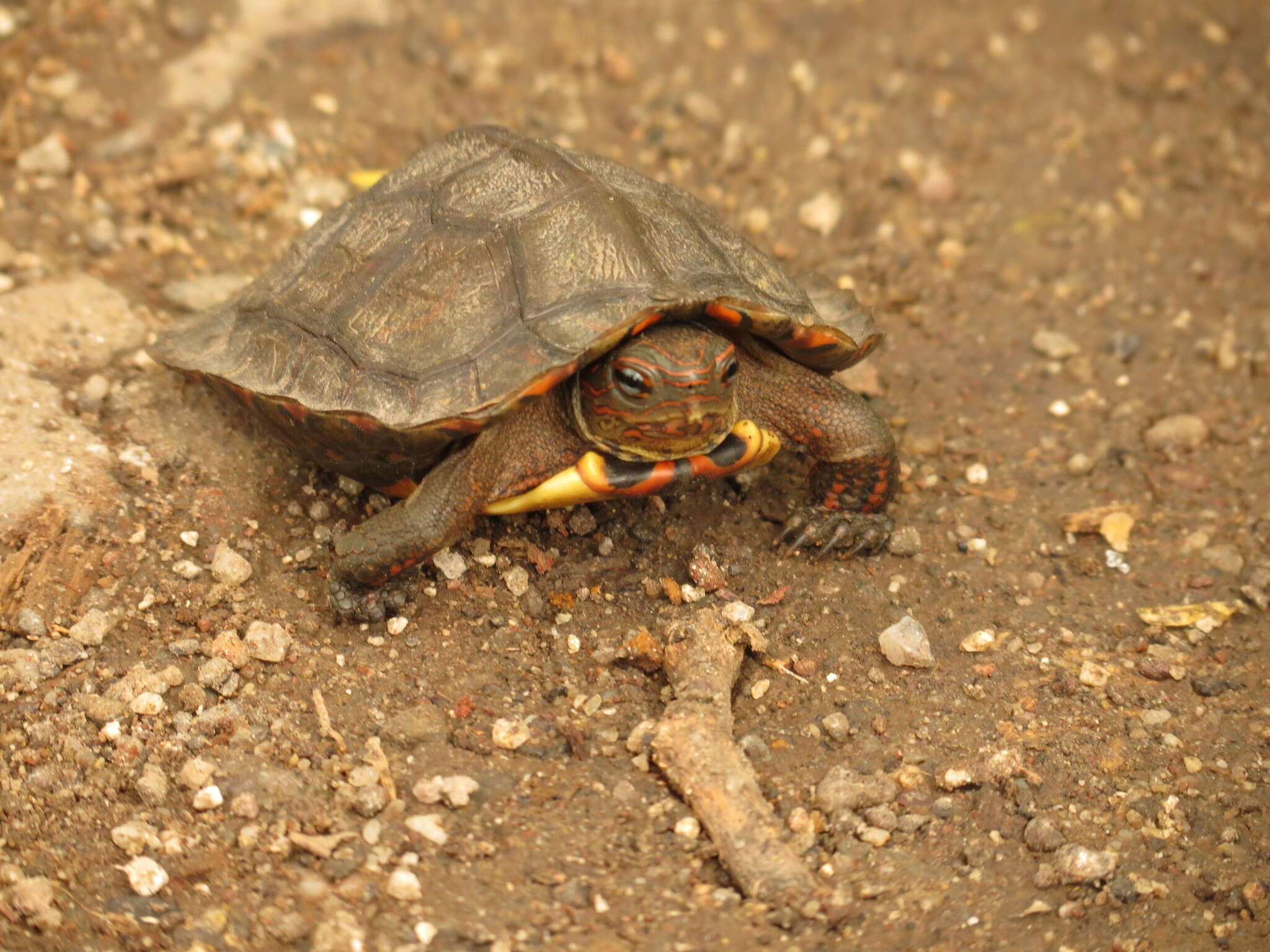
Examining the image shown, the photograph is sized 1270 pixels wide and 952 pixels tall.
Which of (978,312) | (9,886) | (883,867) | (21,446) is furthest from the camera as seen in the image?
(978,312)

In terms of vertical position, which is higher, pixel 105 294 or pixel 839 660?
pixel 105 294

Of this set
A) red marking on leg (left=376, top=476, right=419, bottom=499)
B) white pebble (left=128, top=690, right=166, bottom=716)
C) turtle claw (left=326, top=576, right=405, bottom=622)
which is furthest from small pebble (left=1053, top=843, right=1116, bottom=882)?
white pebble (left=128, top=690, right=166, bottom=716)

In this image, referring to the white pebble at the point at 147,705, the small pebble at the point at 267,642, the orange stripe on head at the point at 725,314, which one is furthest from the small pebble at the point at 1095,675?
the white pebble at the point at 147,705

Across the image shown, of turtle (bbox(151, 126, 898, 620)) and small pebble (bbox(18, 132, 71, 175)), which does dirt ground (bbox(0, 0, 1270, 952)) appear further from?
turtle (bbox(151, 126, 898, 620))

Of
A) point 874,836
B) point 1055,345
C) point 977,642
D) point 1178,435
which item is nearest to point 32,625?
point 874,836

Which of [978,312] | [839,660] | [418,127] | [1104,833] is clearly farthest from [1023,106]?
[1104,833]

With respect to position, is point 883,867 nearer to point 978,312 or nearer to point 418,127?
point 978,312
